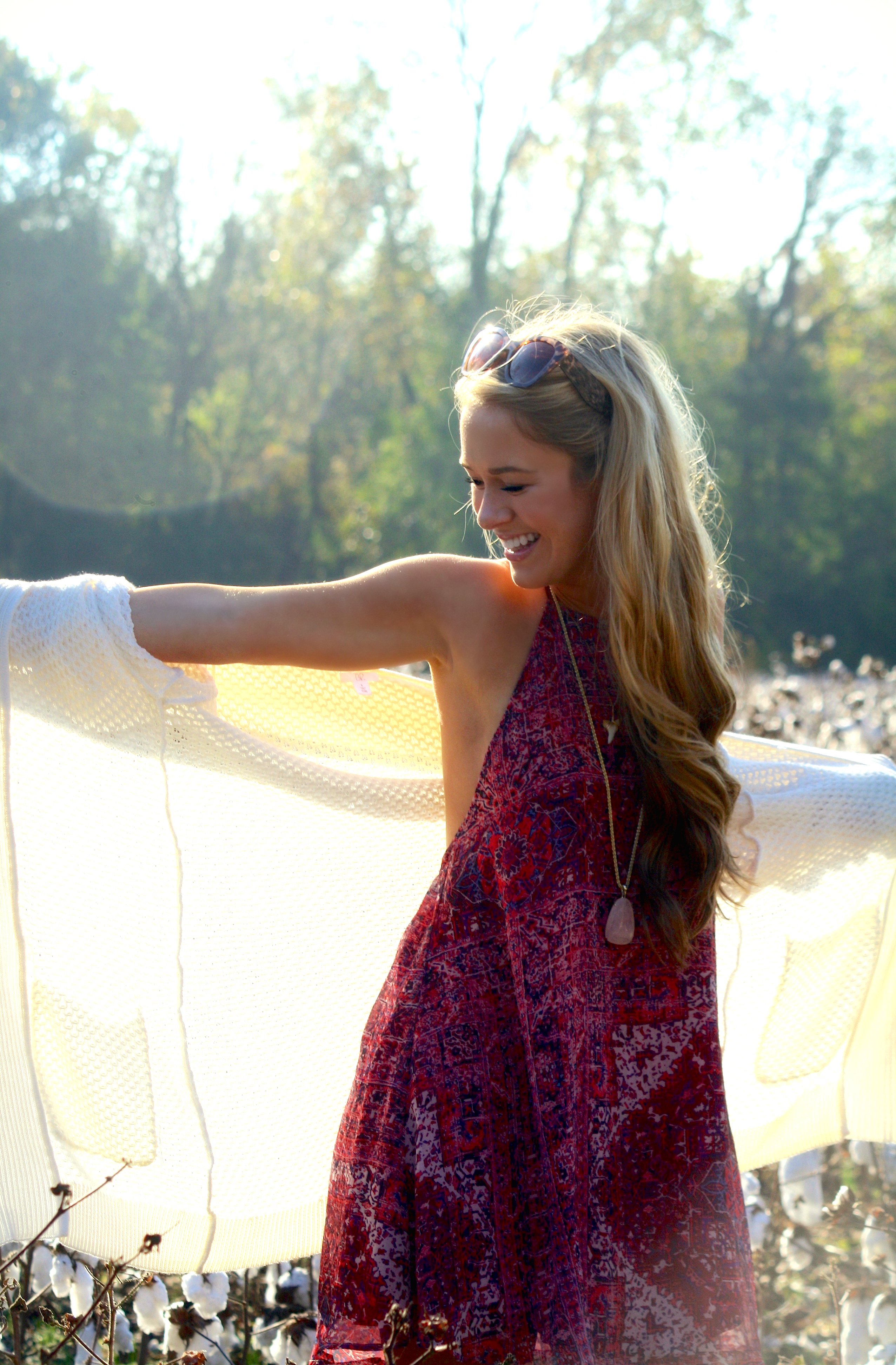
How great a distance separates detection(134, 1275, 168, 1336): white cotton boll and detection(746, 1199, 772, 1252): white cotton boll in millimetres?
1259

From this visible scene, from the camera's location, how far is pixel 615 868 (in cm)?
183

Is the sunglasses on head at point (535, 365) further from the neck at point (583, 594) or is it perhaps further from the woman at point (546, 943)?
the neck at point (583, 594)

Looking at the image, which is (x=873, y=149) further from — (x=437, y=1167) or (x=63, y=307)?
(x=437, y=1167)

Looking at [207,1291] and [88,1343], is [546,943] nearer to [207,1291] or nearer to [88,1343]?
[207,1291]

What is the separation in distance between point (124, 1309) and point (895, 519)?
62.5ft

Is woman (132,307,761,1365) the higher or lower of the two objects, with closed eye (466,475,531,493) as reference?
lower

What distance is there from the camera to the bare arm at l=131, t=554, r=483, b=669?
1805 millimetres

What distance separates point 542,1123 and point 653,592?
85 cm

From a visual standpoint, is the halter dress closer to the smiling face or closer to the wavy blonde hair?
the wavy blonde hair

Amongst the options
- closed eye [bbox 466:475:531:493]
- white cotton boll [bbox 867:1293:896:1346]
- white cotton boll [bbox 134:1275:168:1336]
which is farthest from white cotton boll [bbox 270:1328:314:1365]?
closed eye [bbox 466:475:531:493]

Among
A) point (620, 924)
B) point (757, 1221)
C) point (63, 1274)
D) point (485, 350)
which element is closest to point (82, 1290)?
point (63, 1274)

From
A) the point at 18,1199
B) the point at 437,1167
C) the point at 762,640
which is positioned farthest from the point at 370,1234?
the point at 762,640

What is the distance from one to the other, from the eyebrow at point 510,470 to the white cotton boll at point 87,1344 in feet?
5.57

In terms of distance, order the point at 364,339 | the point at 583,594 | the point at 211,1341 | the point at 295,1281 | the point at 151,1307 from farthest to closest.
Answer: the point at 364,339 < the point at 295,1281 < the point at 151,1307 < the point at 211,1341 < the point at 583,594
